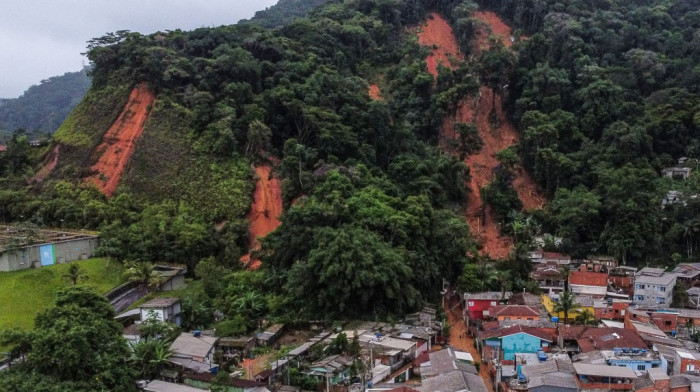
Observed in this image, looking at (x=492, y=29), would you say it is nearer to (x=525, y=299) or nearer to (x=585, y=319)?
(x=525, y=299)

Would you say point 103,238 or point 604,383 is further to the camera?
point 103,238

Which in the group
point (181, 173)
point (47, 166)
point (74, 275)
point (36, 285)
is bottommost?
point (36, 285)

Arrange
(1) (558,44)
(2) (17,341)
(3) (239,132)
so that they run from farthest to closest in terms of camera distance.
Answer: (1) (558,44) → (3) (239,132) → (2) (17,341)

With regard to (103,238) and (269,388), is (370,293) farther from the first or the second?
(103,238)

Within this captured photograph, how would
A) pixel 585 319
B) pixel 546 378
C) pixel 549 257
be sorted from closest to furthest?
pixel 546 378, pixel 585 319, pixel 549 257

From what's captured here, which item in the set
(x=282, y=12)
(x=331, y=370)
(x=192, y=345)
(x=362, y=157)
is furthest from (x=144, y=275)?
(x=282, y=12)

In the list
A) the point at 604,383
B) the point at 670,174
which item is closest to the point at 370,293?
the point at 604,383
